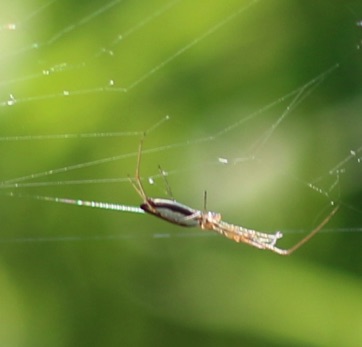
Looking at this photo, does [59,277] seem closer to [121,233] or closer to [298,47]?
[121,233]

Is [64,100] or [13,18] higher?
[13,18]

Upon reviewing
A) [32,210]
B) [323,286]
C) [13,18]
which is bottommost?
[323,286]

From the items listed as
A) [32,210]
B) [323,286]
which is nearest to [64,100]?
[32,210]

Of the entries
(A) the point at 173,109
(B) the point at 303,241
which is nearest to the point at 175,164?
(A) the point at 173,109

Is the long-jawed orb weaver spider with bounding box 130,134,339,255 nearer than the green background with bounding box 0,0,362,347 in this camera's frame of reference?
Yes

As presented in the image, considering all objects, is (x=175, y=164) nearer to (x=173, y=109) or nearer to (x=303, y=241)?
(x=173, y=109)

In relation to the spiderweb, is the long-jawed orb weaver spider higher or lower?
lower
